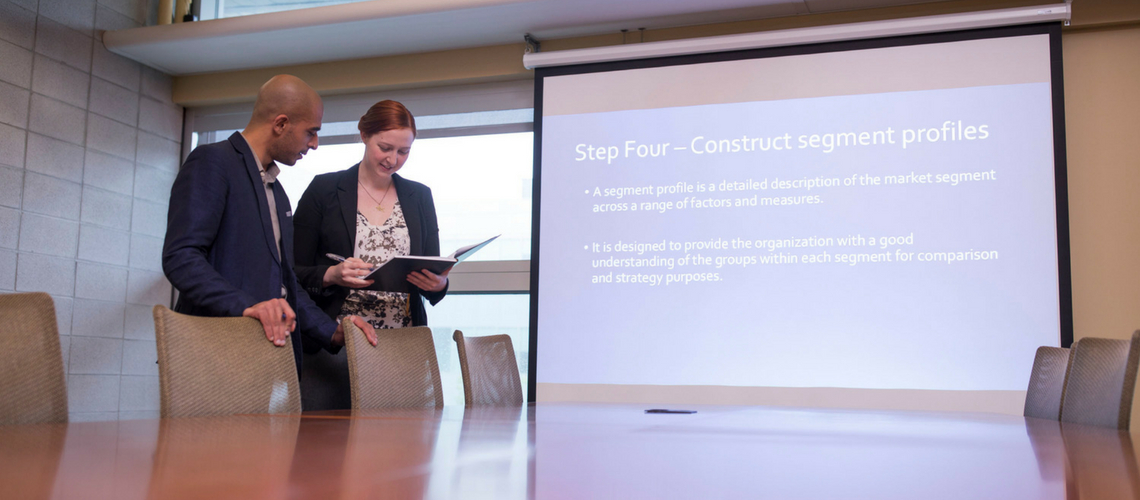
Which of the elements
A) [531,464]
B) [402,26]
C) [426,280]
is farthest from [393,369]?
[402,26]

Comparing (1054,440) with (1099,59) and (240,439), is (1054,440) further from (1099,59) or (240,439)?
(1099,59)

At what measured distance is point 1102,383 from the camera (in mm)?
1925

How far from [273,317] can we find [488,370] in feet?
3.43

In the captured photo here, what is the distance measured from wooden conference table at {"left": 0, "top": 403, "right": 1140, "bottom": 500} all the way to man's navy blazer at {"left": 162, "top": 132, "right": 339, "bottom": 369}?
33.3 inches

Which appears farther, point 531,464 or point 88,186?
point 88,186

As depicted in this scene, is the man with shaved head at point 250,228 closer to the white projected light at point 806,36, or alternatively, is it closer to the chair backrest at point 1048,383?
the chair backrest at point 1048,383

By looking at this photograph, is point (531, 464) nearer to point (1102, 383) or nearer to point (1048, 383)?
point (1102, 383)

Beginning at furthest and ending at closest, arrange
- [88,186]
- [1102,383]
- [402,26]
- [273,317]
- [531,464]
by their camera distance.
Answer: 1. [88,186]
2. [402,26]
3. [1102,383]
4. [273,317]
5. [531,464]

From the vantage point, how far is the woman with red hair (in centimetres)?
257

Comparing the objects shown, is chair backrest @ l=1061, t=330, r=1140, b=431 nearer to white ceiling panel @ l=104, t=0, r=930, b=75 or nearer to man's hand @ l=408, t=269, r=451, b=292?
man's hand @ l=408, t=269, r=451, b=292

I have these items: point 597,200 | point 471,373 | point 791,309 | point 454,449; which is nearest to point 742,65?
point 597,200

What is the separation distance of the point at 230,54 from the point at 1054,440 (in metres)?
5.00

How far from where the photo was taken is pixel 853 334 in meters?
3.95

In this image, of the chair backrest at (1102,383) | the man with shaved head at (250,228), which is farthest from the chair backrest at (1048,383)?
the man with shaved head at (250,228)
